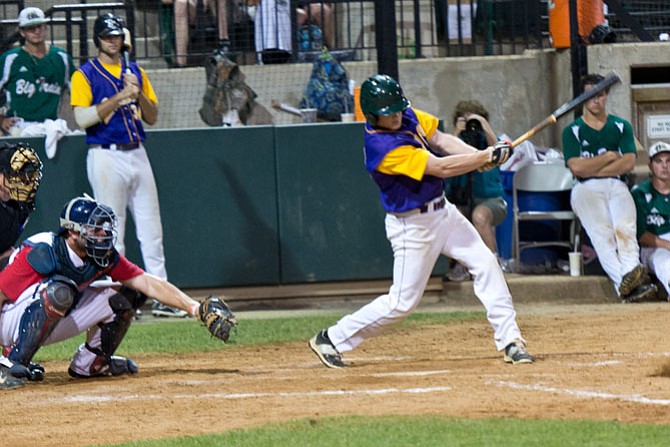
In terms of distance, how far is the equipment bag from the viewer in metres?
12.2

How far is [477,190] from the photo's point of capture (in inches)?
467

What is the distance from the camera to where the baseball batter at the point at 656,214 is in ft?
36.7

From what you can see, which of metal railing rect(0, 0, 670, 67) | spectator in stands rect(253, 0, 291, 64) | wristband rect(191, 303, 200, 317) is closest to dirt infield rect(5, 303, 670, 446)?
wristband rect(191, 303, 200, 317)

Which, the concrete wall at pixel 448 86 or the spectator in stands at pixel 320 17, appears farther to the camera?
the spectator in stands at pixel 320 17

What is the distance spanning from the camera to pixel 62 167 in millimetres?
11492

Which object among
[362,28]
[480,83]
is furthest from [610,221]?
[362,28]

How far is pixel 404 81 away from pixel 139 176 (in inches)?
146

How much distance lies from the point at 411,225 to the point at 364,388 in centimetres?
115

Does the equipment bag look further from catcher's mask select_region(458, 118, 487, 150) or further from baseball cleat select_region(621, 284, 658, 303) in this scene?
baseball cleat select_region(621, 284, 658, 303)

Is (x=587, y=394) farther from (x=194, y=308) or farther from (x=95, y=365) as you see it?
(x=95, y=365)

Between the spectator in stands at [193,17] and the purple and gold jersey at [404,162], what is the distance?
558 centimetres

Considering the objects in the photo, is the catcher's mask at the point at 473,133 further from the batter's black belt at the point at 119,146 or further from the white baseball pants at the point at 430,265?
the white baseball pants at the point at 430,265

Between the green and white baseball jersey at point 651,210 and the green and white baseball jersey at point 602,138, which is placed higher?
the green and white baseball jersey at point 602,138

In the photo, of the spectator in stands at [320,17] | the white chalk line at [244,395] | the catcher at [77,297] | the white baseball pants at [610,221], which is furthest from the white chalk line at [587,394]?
the spectator in stands at [320,17]
